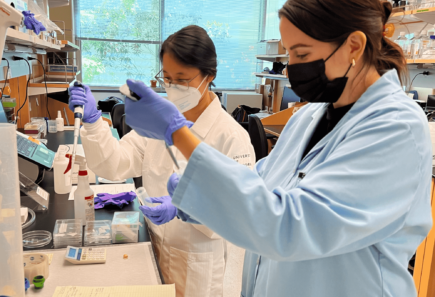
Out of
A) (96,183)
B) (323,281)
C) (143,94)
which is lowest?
(96,183)

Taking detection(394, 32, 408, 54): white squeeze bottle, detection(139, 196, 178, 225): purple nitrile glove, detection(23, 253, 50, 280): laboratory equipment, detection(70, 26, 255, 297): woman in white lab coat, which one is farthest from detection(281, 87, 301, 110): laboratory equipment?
detection(23, 253, 50, 280): laboratory equipment

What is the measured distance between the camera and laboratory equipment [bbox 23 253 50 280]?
3.36 feet

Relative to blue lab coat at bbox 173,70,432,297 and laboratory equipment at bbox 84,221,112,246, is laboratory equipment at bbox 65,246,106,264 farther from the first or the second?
blue lab coat at bbox 173,70,432,297

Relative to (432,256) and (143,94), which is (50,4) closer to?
(143,94)

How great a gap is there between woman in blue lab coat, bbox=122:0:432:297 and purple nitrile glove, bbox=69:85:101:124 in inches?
20.0

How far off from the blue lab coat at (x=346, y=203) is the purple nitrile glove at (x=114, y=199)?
3.18 feet

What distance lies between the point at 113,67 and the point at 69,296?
5.96m

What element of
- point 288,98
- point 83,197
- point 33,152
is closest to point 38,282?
point 83,197

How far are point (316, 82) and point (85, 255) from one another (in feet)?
2.89

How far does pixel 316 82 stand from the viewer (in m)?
0.90

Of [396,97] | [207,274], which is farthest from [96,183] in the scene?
[396,97]

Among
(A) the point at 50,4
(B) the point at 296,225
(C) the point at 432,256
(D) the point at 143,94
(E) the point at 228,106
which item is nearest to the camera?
(B) the point at 296,225

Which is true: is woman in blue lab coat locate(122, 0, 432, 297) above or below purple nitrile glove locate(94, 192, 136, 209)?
above

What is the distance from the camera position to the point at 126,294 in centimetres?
99
